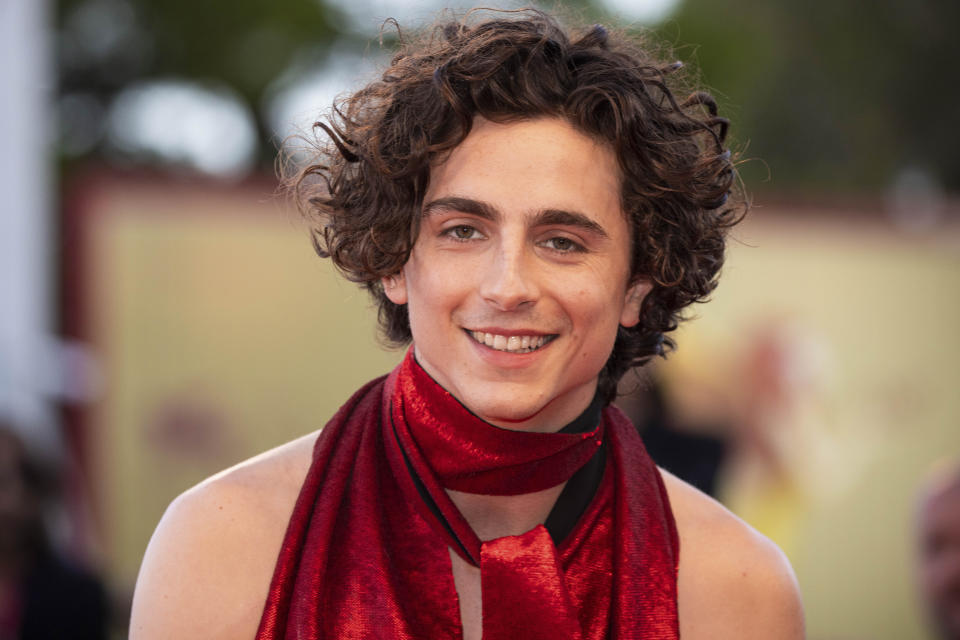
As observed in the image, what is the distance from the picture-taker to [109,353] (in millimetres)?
6703

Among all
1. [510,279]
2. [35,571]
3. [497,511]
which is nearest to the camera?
[510,279]

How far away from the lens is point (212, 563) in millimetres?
2125

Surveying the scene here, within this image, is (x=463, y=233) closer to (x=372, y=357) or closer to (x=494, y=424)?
(x=494, y=424)

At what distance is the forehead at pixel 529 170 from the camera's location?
2.12 meters

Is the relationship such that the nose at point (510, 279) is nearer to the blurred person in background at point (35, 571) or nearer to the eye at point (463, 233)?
the eye at point (463, 233)

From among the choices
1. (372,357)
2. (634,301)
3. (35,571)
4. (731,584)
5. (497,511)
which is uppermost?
(634,301)

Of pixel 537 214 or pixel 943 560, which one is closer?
pixel 537 214

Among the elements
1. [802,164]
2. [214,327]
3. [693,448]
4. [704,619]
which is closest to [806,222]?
[693,448]

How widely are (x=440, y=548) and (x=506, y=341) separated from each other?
0.42 m

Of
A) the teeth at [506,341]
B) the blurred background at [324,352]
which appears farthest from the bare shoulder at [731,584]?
the blurred background at [324,352]

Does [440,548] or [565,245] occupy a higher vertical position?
[565,245]

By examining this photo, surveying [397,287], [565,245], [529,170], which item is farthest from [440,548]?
[529,170]

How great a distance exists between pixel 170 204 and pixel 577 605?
17.1 feet

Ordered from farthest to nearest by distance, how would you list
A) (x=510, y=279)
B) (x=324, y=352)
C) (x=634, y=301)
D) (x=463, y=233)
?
(x=324, y=352), (x=634, y=301), (x=463, y=233), (x=510, y=279)
